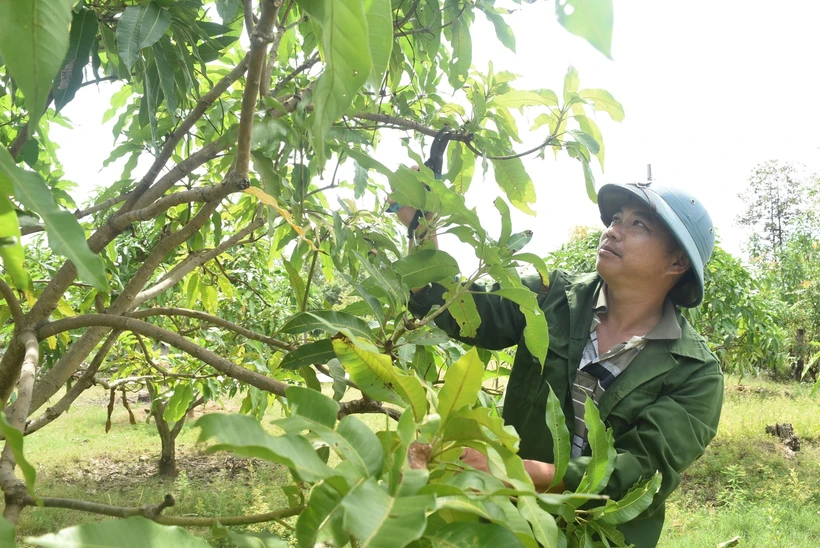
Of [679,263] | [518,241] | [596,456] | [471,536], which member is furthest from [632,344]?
[471,536]

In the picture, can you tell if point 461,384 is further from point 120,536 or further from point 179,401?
point 179,401

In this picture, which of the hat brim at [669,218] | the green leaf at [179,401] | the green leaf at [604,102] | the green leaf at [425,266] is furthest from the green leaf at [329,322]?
the green leaf at [179,401]

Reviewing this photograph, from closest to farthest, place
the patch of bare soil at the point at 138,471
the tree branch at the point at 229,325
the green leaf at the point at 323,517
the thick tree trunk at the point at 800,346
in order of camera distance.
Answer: the green leaf at the point at 323,517 → the tree branch at the point at 229,325 → the patch of bare soil at the point at 138,471 → the thick tree trunk at the point at 800,346

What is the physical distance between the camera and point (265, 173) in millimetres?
987

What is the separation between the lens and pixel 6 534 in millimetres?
367

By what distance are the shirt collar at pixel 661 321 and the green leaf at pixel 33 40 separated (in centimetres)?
143

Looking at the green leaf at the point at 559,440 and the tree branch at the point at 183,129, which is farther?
the tree branch at the point at 183,129

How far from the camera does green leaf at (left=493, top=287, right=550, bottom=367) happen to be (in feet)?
2.88

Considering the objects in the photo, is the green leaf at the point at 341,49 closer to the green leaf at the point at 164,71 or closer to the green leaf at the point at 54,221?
the green leaf at the point at 54,221

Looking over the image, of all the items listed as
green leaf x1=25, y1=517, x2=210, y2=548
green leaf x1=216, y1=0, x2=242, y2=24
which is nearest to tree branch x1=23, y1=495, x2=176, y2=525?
green leaf x1=25, y1=517, x2=210, y2=548

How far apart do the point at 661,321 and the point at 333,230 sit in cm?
93

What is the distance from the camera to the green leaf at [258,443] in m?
0.38

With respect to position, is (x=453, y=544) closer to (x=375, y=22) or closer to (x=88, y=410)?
(x=375, y=22)

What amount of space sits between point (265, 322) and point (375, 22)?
4408 mm
